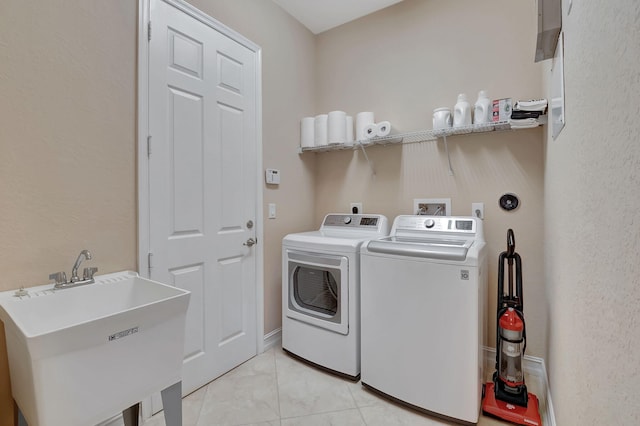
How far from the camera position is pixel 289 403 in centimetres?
180

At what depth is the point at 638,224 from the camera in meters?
0.51

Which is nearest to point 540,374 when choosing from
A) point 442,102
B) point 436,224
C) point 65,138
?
point 436,224

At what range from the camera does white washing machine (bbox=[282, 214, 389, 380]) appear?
1983 millimetres

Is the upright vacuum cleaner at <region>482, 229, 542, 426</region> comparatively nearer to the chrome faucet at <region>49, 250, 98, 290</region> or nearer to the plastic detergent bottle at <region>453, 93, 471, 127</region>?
the plastic detergent bottle at <region>453, 93, 471, 127</region>

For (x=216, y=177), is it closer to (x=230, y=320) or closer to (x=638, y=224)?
(x=230, y=320)

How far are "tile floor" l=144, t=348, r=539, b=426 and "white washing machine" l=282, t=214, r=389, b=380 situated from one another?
15 centimetres

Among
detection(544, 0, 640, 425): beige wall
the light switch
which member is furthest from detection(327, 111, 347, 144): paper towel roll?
detection(544, 0, 640, 425): beige wall

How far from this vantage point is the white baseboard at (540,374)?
157 centimetres

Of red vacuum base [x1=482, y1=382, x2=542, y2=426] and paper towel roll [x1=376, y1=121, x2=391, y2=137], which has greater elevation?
paper towel roll [x1=376, y1=121, x2=391, y2=137]

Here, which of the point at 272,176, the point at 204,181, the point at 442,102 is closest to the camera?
the point at 204,181

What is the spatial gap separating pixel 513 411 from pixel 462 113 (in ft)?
6.01

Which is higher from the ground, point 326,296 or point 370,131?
point 370,131

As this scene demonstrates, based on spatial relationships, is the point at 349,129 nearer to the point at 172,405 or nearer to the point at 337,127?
the point at 337,127

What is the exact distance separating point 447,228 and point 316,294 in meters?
1.04
